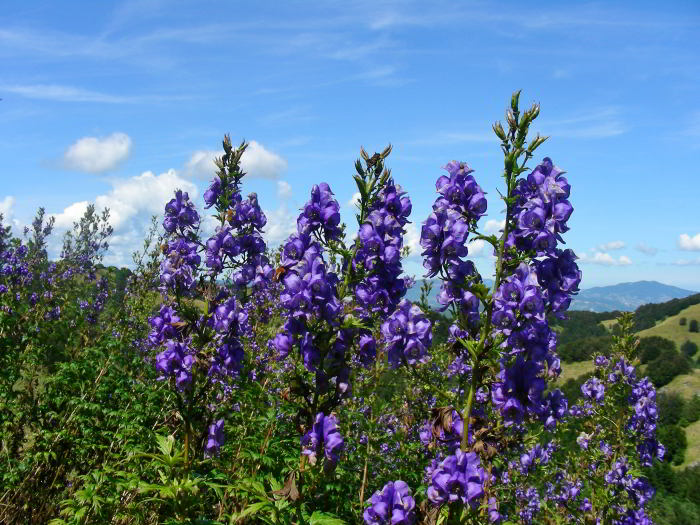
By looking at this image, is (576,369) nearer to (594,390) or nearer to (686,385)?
(686,385)

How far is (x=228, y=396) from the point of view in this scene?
20.5 feet

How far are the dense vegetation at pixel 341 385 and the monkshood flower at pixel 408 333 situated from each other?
11 mm

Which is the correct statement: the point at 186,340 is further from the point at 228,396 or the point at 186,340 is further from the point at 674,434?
the point at 674,434

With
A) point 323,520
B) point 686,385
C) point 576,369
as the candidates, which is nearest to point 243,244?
point 323,520

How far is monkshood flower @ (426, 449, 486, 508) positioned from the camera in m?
2.92

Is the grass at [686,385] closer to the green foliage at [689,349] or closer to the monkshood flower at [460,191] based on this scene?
the green foliage at [689,349]

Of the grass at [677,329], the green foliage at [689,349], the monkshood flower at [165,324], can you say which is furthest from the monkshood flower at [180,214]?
the grass at [677,329]

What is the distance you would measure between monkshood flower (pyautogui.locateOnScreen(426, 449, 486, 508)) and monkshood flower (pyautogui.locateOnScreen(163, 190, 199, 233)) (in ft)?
12.1

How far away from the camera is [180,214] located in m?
5.27

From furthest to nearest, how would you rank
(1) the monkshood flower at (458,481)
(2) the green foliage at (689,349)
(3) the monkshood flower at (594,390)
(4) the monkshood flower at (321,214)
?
(2) the green foliage at (689,349), (3) the monkshood flower at (594,390), (4) the monkshood flower at (321,214), (1) the monkshood flower at (458,481)

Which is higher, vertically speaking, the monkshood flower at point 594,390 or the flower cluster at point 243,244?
the flower cluster at point 243,244

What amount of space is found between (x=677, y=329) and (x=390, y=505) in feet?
533

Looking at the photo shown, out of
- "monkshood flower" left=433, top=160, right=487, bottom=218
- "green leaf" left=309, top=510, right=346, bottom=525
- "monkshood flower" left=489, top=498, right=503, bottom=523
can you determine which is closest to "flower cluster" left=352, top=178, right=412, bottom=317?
"monkshood flower" left=433, top=160, right=487, bottom=218

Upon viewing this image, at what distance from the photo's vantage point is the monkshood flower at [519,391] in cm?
315
